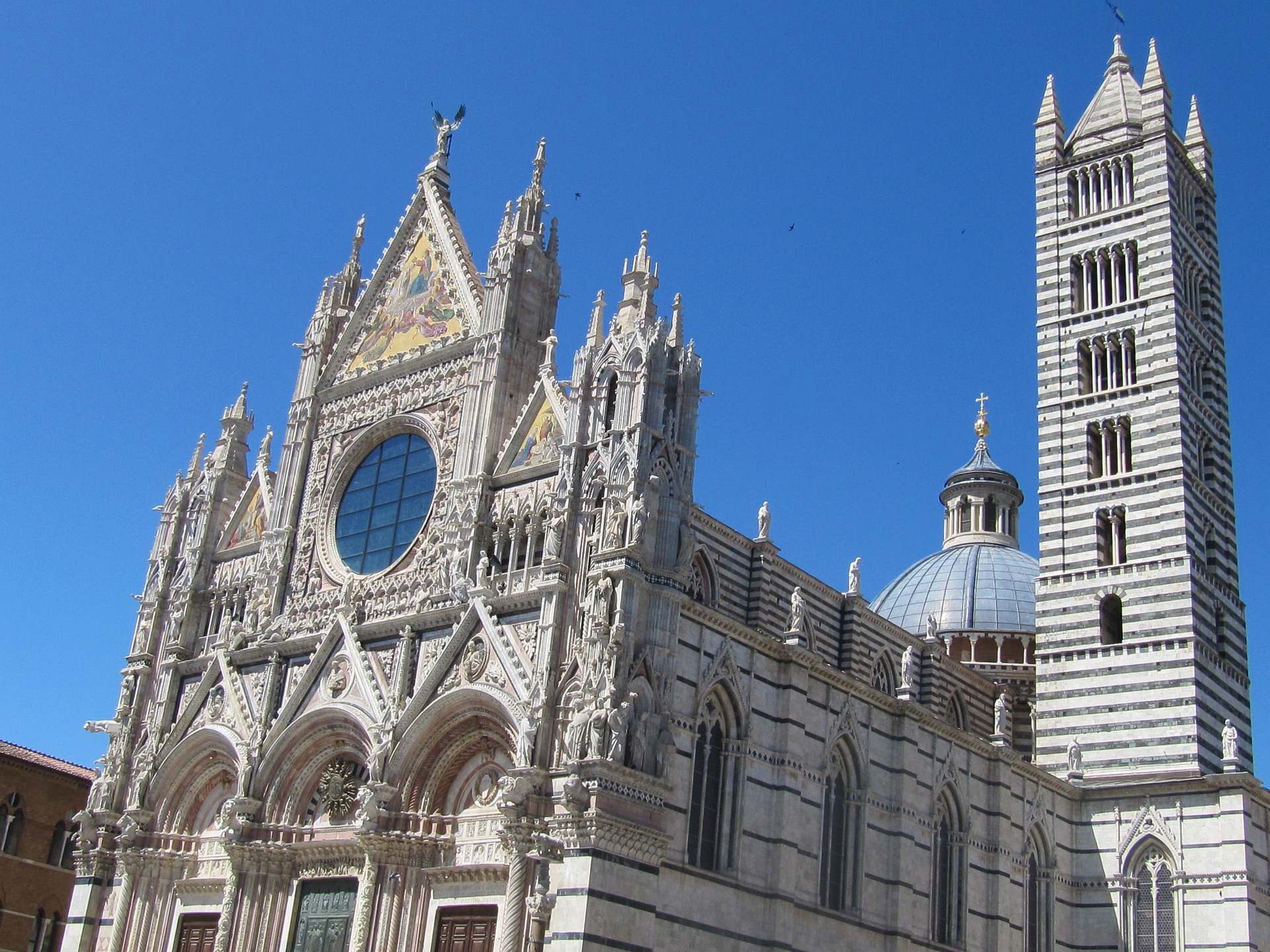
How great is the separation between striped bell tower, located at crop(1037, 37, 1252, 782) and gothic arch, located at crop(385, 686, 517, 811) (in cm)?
1522

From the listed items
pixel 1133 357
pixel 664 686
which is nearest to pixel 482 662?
pixel 664 686

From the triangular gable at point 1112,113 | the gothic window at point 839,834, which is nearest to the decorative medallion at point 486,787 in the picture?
the gothic window at point 839,834

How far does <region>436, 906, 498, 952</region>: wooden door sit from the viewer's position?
882 inches

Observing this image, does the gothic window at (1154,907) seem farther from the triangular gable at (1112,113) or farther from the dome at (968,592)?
the triangular gable at (1112,113)

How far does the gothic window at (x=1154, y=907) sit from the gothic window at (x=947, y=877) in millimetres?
4769

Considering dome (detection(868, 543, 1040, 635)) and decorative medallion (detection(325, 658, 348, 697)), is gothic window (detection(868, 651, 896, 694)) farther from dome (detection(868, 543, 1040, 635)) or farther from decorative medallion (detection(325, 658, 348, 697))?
decorative medallion (detection(325, 658, 348, 697))

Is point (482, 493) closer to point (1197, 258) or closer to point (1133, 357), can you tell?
point (1133, 357)

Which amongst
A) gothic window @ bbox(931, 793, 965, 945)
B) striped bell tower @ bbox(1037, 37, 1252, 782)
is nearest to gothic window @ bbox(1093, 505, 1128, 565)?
striped bell tower @ bbox(1037, 37, 1252, 782)

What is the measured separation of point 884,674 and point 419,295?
13498mm

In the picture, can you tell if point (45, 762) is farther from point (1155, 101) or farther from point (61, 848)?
point (1155, 101)

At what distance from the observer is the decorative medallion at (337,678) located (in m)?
26.0

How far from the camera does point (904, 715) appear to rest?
90.5ft

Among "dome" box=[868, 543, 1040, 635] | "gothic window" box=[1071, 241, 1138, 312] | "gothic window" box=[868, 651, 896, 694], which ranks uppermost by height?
"gothic window" box=[1071, 241, 1138, 312]

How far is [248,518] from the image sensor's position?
31.2 m
